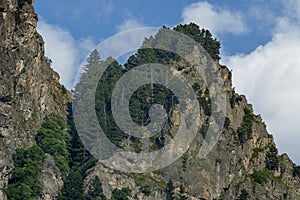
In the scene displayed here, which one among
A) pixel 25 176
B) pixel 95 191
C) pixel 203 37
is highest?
pixel 203 37

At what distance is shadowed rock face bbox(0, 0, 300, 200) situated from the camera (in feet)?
393

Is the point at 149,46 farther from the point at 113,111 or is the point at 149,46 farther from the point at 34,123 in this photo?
the point at 34,123

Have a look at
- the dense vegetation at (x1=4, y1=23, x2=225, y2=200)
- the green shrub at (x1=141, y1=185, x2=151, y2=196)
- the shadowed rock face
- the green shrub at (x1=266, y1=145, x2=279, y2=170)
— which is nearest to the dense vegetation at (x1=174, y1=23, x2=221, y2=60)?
the dense vegetation at (x1=4, y1=23, x2=225, y2=200)

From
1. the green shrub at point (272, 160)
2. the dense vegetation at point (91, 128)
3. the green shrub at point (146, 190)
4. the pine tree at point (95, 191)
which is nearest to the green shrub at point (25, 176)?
the dense vegetation at point (91, 128)

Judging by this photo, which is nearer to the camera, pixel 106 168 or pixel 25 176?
pixel 25 176

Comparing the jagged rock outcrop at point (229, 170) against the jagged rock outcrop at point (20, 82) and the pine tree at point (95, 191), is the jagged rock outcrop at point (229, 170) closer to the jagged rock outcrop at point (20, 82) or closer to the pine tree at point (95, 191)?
the pine tree at point (95, 191)

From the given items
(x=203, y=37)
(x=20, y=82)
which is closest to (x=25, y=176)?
(x=20, y=82)

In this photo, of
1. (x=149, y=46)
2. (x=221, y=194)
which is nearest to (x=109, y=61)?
(x=149, y=46)

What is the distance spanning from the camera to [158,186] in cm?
12269

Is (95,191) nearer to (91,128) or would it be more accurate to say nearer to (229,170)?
(91,128)

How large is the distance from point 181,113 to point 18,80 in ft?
82.6

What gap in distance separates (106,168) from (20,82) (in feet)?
53.0

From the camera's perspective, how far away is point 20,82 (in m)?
124

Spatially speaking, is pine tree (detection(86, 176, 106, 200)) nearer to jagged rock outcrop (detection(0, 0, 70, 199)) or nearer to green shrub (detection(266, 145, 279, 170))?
jagged rock outcrop (detection(0, 0, 70, 199))
